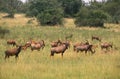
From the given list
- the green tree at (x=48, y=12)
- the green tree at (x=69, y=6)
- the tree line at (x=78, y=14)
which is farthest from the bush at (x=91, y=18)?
the green tree at (x=69, y=6)

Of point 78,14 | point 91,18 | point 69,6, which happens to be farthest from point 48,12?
point 69,6

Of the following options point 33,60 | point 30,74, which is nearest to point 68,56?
point 33,60

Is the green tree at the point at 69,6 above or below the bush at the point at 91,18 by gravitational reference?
below

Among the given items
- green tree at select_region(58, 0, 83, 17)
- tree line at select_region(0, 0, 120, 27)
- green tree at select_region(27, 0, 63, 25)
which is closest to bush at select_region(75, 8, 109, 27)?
tree line at select_region(0, 0, 120, 27)

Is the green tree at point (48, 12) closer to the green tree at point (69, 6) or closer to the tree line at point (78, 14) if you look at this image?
the tree line at point (78, 14)

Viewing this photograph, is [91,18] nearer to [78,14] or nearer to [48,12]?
[78,14]

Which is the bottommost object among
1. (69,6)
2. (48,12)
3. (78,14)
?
(69,6)

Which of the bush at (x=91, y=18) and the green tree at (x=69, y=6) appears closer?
the bush at (x=91, y=18)

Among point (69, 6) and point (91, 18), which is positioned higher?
point (91, 18)

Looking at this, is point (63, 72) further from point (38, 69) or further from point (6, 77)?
point (6, 77)

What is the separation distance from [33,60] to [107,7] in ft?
164

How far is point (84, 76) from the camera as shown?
1234cm

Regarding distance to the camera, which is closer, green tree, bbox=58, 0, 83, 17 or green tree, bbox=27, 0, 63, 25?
green tree, bbox=27, 0, 63, 25

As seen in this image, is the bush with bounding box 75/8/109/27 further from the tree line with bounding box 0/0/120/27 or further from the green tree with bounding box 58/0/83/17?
the green tree with bounding box 58/0/83/17
